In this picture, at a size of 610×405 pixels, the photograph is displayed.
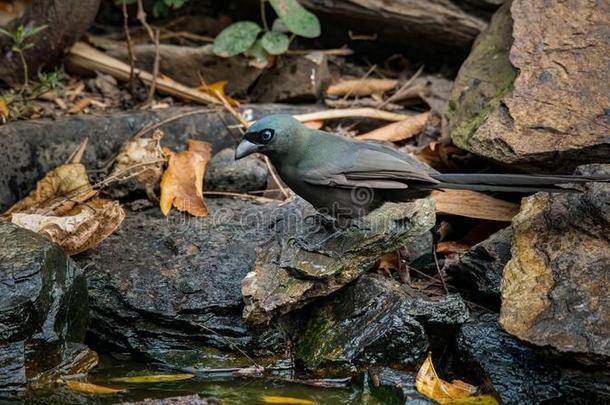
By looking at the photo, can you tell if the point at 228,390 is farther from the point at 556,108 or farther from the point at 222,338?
the point at 556,108

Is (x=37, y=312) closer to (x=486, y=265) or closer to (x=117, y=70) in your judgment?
(x=486, y=265)

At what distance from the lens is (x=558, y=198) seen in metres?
4.23

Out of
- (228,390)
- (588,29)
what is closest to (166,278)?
(228,390)

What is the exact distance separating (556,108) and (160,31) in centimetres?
345

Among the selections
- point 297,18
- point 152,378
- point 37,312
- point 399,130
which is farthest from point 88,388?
point 297,18

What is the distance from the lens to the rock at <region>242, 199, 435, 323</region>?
4.16 meters

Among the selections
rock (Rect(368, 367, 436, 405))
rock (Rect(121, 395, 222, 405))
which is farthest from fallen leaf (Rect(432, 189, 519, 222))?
rock (Rect(121, 395, 222, 405))

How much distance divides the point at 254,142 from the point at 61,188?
144 centimetres

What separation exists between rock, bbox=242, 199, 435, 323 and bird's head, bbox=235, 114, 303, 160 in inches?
19.3

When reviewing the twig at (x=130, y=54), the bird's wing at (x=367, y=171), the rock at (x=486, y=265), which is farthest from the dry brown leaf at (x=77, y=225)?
the rock at (x=486, y=265)

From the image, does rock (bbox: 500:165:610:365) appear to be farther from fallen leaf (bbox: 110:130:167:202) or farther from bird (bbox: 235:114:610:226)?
fallen leaf (bbox: 110:130:167:202)

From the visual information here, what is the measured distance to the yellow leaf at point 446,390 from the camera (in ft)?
12.5

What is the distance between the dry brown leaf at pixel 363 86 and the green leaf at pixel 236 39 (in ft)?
2.49

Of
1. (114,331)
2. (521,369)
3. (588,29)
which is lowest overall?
(114,331)
